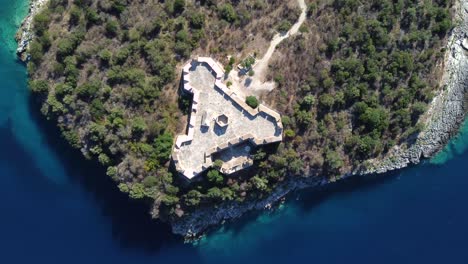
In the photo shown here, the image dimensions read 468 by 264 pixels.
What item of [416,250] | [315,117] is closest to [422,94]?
[315,117]

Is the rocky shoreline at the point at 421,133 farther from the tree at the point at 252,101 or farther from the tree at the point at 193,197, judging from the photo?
the tree at the point at 252,101

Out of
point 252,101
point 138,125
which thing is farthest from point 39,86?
point 252,101

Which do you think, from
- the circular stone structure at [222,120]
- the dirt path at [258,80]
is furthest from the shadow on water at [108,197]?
the dirt path at [258,80]

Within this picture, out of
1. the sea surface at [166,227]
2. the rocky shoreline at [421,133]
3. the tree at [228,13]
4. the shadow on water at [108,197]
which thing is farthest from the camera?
the sea surface at [166,227]

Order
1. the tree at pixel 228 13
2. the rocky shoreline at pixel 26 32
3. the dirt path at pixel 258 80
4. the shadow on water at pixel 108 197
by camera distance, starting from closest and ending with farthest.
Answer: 1. the tree at pixel 228 13
2. the dirt path at pixel 258 80
3. the rocky shoreline at pixel 26 32
4. the shadow on water at pixel 108 197

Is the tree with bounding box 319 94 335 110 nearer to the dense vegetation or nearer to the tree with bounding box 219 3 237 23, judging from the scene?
the dense vegetation

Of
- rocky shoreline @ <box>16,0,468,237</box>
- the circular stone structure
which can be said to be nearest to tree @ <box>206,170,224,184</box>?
rocky shoreline @ <box>16,0,468,237</box>
